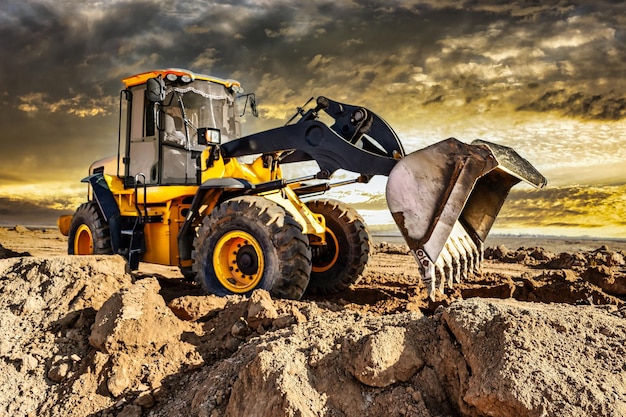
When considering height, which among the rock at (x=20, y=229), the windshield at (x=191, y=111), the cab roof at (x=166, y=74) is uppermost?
the cab roof at (x=166, y=74)

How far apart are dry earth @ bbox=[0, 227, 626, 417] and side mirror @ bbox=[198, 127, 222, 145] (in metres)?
2.40

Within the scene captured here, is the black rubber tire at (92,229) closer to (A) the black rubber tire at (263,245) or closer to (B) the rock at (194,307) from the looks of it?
(A) the black rubber tire at (263,245)

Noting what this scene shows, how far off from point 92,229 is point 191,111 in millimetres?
2400

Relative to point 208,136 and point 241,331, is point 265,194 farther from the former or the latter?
point 241,331

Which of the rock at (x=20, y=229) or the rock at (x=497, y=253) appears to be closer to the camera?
the rock at (x=497, y=253)

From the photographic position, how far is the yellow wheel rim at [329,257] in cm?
788

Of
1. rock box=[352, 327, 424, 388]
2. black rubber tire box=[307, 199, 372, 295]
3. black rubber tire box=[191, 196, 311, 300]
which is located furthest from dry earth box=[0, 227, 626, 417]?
black rubber tire box=[307, 199, 372, 295]

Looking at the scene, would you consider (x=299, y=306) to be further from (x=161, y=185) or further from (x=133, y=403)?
(x=161, y=185)

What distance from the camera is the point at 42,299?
5.25 metres

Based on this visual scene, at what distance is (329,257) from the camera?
796cm

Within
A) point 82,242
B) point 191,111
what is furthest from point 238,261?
point 82,242

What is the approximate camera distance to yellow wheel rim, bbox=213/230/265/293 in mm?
6285

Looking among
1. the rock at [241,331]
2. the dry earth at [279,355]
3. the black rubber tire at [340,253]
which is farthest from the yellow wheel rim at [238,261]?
the rock at [241,331]

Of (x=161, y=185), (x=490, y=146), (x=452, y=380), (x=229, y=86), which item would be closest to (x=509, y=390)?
(x=452, y=380)
